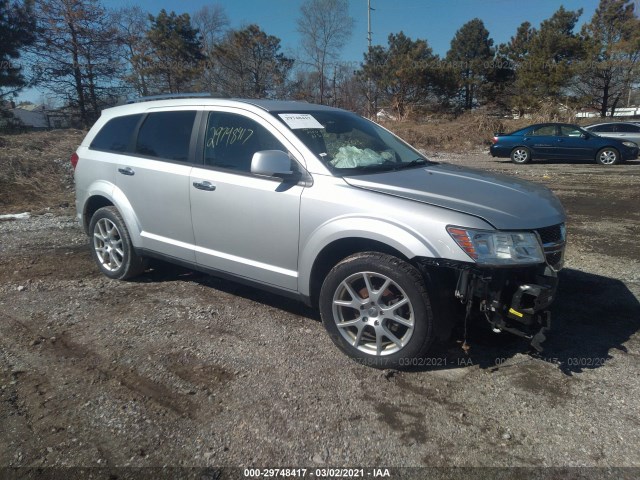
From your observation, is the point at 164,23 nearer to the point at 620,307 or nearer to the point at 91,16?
the point at 91,16

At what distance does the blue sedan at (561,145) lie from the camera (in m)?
17.4

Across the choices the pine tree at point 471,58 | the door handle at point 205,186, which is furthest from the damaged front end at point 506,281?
the pine tree at point 471,58

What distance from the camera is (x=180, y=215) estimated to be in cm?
429

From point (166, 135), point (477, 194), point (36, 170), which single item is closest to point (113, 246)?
point (166, 135)

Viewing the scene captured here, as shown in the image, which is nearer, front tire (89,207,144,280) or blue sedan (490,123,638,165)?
front tire (89,207,144,280)

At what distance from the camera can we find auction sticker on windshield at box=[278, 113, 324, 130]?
388 centimetres

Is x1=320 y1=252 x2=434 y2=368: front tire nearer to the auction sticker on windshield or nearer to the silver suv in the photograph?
the silver suv

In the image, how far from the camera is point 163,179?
14.4 ft

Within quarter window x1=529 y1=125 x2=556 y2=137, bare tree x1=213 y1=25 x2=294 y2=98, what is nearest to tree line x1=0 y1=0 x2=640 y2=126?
bare tree x1=213 y1=25 x2=294 y2=98

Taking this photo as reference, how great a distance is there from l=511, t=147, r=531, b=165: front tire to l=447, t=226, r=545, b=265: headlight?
57.3 feet

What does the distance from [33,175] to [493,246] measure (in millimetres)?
11027

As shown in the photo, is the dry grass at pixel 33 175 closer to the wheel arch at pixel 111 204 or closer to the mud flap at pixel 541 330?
the wheel arch at pixel 111 204

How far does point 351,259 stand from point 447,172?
1272 mm

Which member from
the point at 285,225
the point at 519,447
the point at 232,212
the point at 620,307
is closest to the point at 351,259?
the point at 285,225
